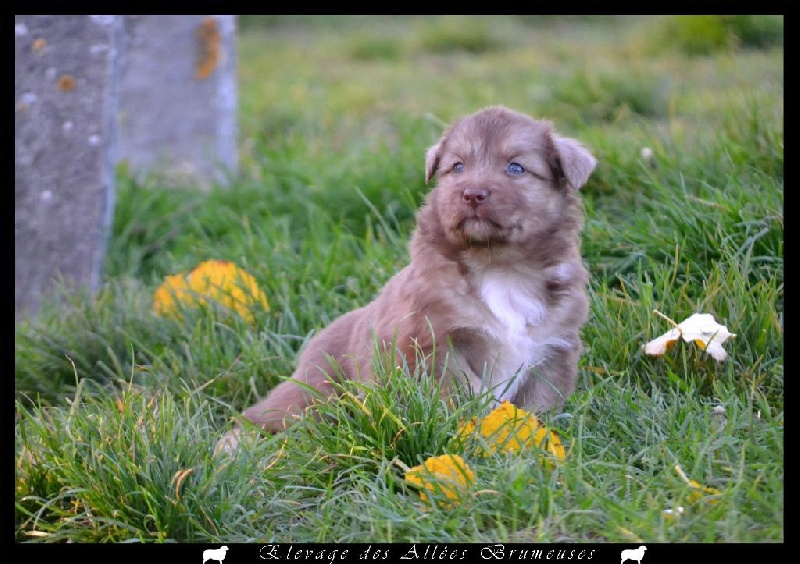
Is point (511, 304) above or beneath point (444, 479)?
above

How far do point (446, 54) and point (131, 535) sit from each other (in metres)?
8.50

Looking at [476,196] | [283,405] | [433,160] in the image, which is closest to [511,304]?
[476,196]

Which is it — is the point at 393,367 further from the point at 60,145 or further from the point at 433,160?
the point at 60,145

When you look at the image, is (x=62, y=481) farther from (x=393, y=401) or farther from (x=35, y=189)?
(x=35, y=189)

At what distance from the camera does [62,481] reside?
3.27 metres

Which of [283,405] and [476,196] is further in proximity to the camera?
[283,405]

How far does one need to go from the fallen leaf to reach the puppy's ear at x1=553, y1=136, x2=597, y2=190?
0.72 meters

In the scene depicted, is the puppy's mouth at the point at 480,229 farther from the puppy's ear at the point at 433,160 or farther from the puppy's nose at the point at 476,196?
the puppy's ear at the point at 433,160

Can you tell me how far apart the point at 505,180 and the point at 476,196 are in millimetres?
167

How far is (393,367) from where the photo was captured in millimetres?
3373

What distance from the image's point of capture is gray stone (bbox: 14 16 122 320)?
5484mm
